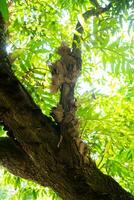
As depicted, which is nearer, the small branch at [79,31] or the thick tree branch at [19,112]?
the thick tree branch at [19,112]

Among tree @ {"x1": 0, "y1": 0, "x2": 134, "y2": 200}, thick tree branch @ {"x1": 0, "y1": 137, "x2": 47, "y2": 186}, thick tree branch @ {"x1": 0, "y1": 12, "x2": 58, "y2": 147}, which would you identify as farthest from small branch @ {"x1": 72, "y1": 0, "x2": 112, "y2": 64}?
thick tree branch @ {"x1": 0, "y1": 137, "x2": 47, "y2": 186}

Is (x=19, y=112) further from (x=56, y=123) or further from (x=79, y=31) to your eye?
(x=79, y=31)

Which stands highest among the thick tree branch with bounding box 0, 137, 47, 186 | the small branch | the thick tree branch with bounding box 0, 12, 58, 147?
the small branch

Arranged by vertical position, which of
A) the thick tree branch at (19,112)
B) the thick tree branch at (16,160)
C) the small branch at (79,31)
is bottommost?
the thick tree branch at (16,160)

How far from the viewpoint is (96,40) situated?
2223mm

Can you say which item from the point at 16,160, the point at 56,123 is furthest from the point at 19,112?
the point at 16,160

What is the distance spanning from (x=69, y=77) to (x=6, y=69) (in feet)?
1.30

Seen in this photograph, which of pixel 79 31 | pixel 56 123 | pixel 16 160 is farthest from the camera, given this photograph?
pixel 79 31

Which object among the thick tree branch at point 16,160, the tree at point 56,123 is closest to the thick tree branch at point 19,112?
the tree at point 56,123

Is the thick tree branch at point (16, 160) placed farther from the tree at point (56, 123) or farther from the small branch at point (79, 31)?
the small branch at point (79, 31)

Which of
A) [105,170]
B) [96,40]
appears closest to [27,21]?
[96,40]

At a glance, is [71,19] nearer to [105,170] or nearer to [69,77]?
[69,77]

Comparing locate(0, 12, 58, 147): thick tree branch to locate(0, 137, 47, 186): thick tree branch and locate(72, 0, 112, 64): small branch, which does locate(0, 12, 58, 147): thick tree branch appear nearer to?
locate(0, 137, 47, 186): thick tree branch

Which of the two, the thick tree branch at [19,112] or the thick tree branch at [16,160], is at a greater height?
the thick tree branch at [19,112]
